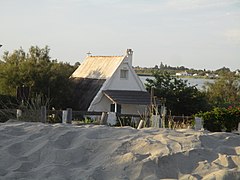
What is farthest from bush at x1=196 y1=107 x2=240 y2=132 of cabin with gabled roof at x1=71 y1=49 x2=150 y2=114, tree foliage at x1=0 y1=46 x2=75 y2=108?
tree foliage at x1=0 y1=46 x2=75 y2=108

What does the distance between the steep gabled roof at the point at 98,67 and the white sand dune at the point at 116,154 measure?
70.0ft

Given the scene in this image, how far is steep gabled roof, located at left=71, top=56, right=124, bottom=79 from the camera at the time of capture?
29891 millimetres

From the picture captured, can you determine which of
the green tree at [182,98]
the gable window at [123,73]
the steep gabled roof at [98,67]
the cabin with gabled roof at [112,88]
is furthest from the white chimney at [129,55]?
the green tree at [182,98]

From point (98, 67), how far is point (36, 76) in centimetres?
476

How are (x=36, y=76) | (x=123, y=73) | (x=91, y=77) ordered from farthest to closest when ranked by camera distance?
(x=91, y=77) < (x=123, y=73) < (x=36, y=76)

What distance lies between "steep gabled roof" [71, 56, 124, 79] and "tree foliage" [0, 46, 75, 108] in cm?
213

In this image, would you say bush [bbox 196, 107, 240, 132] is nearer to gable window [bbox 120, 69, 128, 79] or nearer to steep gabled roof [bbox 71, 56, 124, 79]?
steep gabled roof [bbox 71, 56, 124, 79]

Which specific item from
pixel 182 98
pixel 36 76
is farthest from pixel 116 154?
pixel 182 98

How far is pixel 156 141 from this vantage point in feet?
24.2

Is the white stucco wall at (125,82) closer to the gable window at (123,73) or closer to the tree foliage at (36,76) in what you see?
the gable window at (123,73)

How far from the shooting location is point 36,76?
2792 cm

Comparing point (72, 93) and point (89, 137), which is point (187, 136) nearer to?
point (89, 137)

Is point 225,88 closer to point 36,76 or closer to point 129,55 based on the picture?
point 129,55

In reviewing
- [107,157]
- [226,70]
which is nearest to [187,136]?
[107,157]
